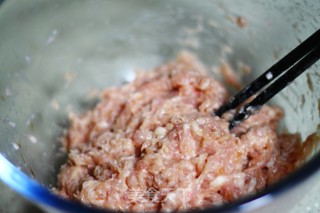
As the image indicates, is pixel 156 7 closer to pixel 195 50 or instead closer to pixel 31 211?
pixel 195 50

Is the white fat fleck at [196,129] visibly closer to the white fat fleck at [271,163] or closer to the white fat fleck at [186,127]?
the white fat fleck at [186,127]

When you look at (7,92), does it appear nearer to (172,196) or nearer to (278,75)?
(172,196)

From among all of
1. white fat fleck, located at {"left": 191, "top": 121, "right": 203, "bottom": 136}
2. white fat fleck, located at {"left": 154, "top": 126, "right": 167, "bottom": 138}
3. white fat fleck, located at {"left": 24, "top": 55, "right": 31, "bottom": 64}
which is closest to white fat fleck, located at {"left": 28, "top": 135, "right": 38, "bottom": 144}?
white fat fleck, located at {"left": 24, "top": 55, "right": 31, "bottom": 64}

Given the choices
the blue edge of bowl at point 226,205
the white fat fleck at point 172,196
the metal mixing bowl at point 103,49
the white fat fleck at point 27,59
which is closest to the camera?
the blue edge of bowl at point 226,205

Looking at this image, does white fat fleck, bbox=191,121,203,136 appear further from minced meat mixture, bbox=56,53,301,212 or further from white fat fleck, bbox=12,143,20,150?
white fat fleck, bbox=12,143,20,150

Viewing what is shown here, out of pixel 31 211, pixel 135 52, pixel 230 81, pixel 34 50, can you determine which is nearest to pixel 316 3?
pixel 230 81

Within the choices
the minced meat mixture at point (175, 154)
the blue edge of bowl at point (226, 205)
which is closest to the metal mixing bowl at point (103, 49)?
the minced meat mixture at point (175, 154)
